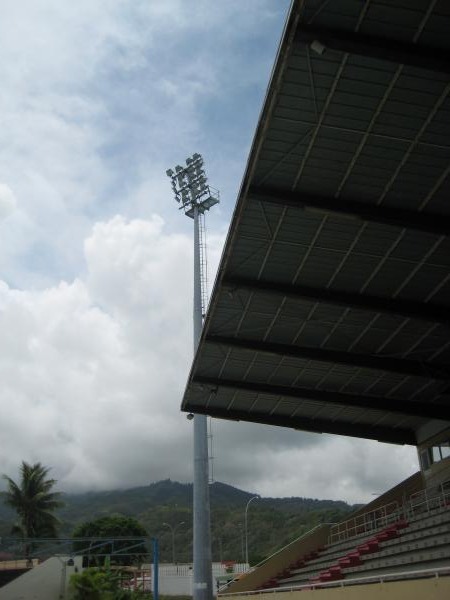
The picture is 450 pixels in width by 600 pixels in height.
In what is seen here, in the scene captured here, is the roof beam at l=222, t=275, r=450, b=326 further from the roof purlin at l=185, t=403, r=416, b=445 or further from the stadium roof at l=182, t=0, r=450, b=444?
the roof purlin at l=185, t=403, r=416, b=445

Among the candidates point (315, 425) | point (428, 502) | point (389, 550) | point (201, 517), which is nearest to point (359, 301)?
point (389, 550)

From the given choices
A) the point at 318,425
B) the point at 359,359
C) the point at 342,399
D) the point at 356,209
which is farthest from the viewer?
the point at 318,425

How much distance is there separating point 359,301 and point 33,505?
42618mm

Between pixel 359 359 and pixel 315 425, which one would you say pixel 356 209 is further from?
pixel 315 425

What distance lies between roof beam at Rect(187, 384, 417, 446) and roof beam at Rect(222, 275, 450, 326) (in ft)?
33.4

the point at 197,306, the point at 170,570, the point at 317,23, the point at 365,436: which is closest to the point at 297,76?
the point at 317,23

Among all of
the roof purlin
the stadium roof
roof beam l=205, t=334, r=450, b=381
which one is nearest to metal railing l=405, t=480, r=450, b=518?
the stadium roof

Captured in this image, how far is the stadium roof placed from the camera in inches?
508

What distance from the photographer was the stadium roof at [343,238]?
12891mm

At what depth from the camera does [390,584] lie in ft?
41.7

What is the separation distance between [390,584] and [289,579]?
1808 centimetres

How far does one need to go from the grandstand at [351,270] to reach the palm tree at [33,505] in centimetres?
2731

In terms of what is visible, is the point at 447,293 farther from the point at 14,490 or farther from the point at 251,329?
the point at 14,490

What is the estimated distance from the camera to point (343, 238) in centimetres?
1836
